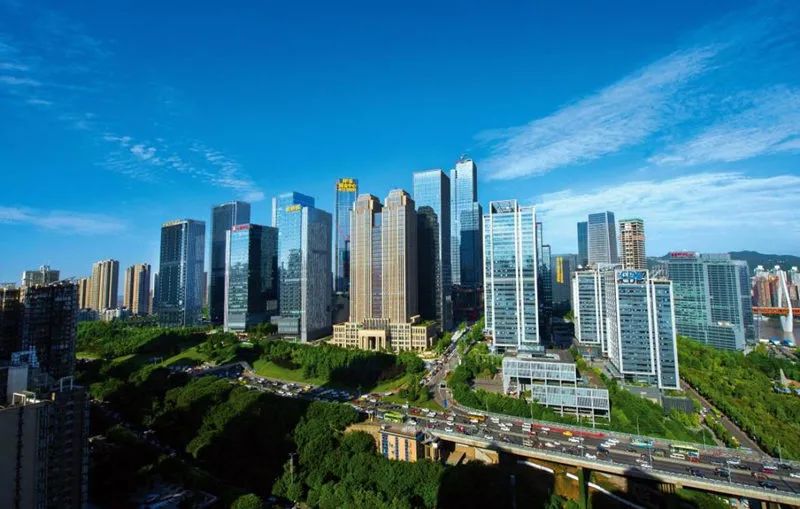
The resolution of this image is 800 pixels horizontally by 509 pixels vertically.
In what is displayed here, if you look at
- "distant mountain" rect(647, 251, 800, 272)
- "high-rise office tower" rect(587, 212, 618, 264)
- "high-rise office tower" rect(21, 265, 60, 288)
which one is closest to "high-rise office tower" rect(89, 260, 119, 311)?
"high-rise office tower" rect(21, 265, 60, 288)

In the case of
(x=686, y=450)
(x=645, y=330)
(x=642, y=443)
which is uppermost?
(x=645, y=330)

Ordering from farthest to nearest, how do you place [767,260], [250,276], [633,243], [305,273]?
1. [767,260]
2. [633,243]
3. [250,276]
4. [305,273]

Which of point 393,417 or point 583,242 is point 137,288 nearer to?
point 393,417

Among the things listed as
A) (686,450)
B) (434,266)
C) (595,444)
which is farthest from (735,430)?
(434,266)

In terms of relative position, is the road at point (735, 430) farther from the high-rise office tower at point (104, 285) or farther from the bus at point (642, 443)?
the high-rise office tower at point (104, 285)

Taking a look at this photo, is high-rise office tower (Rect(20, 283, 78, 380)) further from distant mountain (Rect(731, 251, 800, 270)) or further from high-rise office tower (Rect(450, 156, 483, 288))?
distant mountain (Rect(731, 251, 800, 270))

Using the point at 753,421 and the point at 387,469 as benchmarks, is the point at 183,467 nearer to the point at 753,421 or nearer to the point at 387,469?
the point at 387,469
